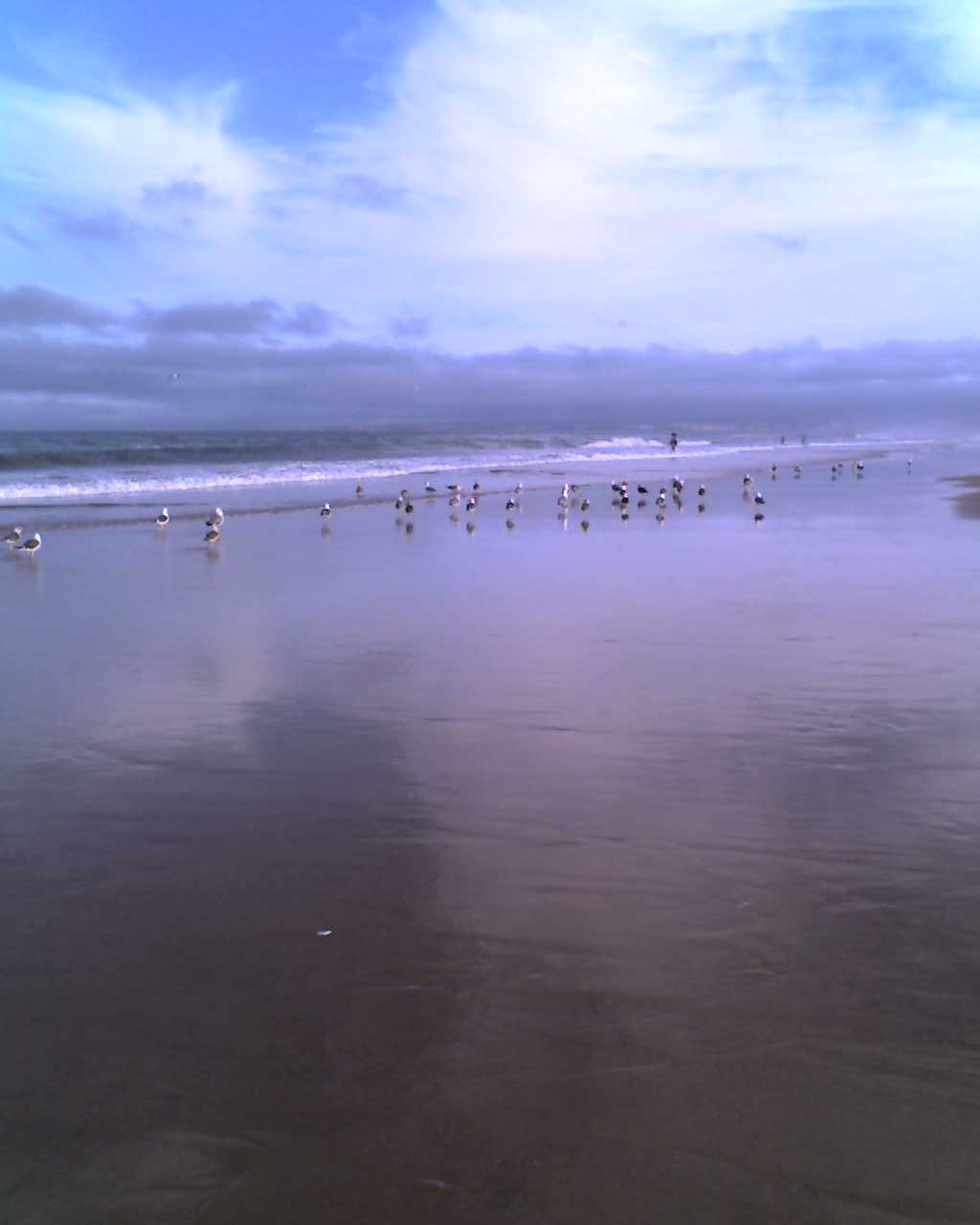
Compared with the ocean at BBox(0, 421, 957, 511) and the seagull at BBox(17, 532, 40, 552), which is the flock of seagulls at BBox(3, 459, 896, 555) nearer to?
the seagull at BBox(17, 532, 40, 552)

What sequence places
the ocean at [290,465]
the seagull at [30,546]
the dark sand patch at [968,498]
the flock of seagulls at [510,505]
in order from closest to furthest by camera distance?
the seagull at [30,546] → the flock of seagulls at [510,505] → the dark sand patch at [968,498] → the ocean at [290,465]

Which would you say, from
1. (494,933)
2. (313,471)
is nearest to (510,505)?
(313,471)

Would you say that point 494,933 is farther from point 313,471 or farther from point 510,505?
point 313,471

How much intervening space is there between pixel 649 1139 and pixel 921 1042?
100cm

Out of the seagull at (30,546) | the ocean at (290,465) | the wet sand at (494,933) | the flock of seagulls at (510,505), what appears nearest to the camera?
the wet sand at (494,933)

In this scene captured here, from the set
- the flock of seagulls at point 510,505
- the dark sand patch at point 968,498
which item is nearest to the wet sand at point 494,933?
the flock of seagulls at point 510,505

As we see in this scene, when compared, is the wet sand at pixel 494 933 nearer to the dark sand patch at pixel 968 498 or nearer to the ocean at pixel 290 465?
the dark sand patch at pixel 968 498

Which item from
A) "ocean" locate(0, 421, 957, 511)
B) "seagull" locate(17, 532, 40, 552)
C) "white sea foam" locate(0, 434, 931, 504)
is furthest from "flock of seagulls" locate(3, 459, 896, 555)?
"white sea foam" locate(0, 434, 931, 504)

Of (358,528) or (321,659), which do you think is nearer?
(321,659)

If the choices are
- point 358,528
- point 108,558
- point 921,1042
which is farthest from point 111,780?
point 358,528

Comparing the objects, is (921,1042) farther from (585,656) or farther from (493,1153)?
(585,656)

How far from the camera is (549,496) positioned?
95.5 feet

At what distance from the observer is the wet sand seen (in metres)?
2.90

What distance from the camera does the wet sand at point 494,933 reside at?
9.50 feet
